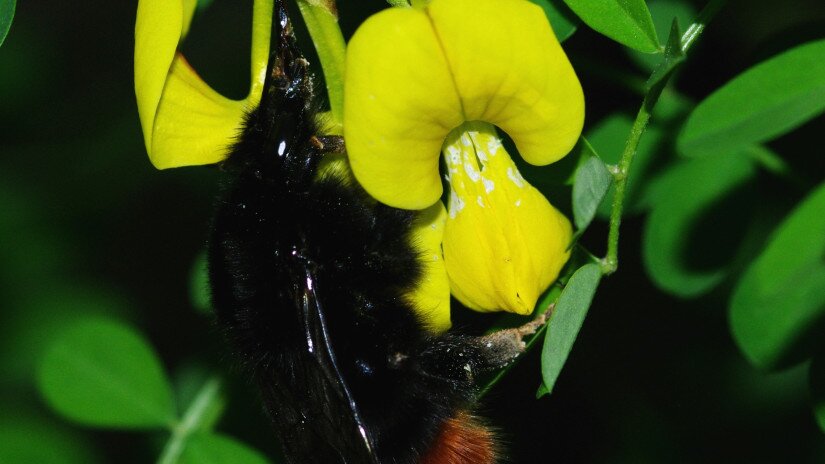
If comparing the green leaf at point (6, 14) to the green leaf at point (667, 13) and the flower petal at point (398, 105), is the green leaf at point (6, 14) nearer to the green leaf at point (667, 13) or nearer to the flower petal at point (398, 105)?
the flower petal at point (398, 105)

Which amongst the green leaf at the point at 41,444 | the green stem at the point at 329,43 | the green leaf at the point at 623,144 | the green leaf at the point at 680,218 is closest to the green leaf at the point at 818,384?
the green leaf at the point at 680,218

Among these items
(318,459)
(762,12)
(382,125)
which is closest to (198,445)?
(318,459)

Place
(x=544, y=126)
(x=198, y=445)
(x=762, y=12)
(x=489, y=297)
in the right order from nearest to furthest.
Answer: (x=544, y=126) < (x=489, y=297) < (x=198, y=445) < (x=762, y=12)

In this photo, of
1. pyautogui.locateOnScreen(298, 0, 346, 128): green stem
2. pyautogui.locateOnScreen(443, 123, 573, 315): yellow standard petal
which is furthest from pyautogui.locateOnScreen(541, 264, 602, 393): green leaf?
pyautogui.locateOnScreen(298, 0, 346, 128): green stem

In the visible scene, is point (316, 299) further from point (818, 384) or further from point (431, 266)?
point (818, 384)

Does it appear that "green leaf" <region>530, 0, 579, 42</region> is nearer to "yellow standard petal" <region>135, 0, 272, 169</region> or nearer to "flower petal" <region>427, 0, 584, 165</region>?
"flower petal" <region>427, 0, 584, 165</region>

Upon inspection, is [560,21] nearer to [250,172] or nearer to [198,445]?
[250,172]

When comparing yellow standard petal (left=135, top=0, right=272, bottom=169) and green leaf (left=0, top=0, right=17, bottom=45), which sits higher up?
green leaf (left=0, top=0, right=17, bottom=45)
